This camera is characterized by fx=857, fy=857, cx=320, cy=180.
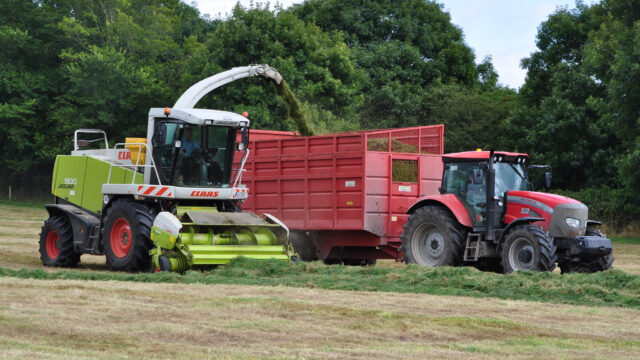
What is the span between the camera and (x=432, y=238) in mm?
15758

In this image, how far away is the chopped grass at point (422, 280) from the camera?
1191cm

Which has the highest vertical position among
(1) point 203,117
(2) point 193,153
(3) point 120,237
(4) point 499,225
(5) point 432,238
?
(1) point 203,117

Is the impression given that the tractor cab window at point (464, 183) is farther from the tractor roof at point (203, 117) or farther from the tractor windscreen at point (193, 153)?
the tractor windscreen at point (193, 153)

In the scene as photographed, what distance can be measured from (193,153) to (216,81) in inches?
106

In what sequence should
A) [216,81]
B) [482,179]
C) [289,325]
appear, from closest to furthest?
[289,325]
[482,179]
[216,81]

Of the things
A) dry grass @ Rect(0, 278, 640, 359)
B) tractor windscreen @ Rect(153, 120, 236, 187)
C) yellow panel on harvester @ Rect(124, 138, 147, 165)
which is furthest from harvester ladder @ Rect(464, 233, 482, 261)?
yellow panel on harvester @ Rect(124, 138, 147, 165)

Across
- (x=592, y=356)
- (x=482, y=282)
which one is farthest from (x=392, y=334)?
(x=482, y=282)

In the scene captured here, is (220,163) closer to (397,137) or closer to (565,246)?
(397,137)

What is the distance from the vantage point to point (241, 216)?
15422 millimetres

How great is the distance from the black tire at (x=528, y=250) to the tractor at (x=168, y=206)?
3.86 m

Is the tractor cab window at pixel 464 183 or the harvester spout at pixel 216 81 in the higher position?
the harvester spout at pixel 216 81

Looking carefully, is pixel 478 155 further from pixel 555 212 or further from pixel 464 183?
pixel 555 212

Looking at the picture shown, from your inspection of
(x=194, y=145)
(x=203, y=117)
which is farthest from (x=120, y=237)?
(x=203, y=117)

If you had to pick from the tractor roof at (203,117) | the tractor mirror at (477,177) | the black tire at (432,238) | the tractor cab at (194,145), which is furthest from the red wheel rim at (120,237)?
the tractor mirror at (477,177)
